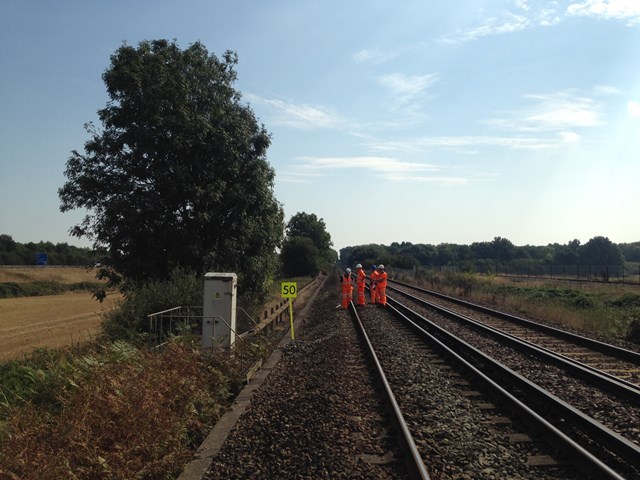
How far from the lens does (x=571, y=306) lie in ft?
75.5

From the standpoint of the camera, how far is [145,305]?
14.2 metres

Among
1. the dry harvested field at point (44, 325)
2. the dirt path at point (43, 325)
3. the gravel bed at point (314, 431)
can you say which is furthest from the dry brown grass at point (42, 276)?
the gravel bed at point (314, 431)

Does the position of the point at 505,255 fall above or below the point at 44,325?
above

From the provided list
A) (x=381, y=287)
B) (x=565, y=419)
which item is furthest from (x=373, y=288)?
(x=565, y=419)

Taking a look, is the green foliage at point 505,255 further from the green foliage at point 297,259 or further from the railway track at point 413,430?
the railway track at point 413,430

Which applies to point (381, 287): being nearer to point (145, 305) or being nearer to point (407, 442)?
point (145, 305)

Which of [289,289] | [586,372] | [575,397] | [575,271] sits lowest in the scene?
[575,397]

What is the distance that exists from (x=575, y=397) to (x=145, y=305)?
11106 mm

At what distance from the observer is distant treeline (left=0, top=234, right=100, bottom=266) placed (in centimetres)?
10525

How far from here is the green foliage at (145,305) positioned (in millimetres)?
13359

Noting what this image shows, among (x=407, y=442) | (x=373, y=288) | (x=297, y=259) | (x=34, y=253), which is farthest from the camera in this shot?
(x=34, y=253)

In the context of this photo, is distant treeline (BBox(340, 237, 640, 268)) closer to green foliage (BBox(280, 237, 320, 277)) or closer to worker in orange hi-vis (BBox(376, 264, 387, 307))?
green foliage (BBox(280, 237, 320, 277))

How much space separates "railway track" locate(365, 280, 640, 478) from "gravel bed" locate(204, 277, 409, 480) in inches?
82.1

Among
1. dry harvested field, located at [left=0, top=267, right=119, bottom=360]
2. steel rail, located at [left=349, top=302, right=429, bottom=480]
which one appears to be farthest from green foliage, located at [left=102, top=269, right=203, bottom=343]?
steel rail, located at [left=349, top=302, right=429, bottom=480]
